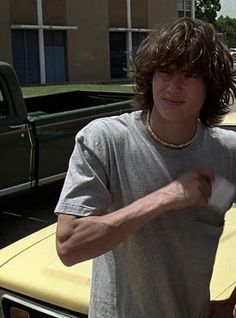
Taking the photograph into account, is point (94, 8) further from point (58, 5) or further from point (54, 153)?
point (54, 153)

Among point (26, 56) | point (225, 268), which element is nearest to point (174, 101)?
point (225, 268)

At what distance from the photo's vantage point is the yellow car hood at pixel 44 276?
7.79ft

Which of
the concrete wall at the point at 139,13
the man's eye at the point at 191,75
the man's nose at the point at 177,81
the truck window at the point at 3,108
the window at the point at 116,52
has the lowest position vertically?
the window at the point at 116,52

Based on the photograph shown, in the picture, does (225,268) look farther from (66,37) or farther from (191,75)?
(66,37)

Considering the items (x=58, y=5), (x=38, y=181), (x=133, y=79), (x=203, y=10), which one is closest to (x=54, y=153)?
(x=38, y=181)

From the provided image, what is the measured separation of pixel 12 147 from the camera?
643cm

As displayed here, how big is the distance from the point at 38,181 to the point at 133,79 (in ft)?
16.8

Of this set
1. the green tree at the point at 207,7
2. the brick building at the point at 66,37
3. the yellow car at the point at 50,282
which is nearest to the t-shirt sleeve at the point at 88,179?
the yellow car at the point at 50,282

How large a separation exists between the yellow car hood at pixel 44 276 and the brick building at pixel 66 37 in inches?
1164

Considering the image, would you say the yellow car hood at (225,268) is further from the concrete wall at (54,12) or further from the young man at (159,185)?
the concrete wall at (54,12)

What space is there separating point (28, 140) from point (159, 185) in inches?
200

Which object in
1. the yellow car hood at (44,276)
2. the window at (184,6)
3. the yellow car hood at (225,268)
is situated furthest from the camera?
the window at (184,6)

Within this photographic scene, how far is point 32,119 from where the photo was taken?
21.9ft

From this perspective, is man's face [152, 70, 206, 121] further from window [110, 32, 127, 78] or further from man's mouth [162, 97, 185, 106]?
window [110, 32, 127, 78]
